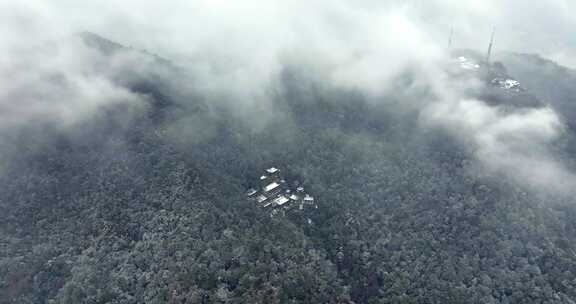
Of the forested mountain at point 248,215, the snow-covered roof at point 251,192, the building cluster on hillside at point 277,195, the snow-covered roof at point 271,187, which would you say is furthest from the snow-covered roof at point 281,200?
the forested mountain at point 248,215

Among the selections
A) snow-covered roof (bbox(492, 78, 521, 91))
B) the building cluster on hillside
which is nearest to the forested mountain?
the building cluster on hillside

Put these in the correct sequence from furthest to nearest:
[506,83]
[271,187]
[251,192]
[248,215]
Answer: [506,83] → [271,187] → [251,192] → [248,215]

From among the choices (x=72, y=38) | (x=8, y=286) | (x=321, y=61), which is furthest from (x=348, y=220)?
(x=72, y=38)

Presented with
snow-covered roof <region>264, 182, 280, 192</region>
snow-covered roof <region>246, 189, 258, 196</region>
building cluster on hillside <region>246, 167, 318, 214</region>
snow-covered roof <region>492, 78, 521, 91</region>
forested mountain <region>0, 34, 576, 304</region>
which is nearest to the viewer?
forested mountain <region>0, 34, 576, 304</region>

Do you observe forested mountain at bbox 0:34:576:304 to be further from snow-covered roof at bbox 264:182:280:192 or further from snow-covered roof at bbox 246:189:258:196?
snow-covered roof at bbox 264:182:280:192

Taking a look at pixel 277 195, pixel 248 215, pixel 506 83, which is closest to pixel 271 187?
pixel 277 195

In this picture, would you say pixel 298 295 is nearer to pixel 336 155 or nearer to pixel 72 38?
pixel 336 155

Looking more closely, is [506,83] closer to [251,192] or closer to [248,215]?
[251,192]

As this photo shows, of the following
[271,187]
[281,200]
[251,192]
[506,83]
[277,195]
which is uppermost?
[506,83]
